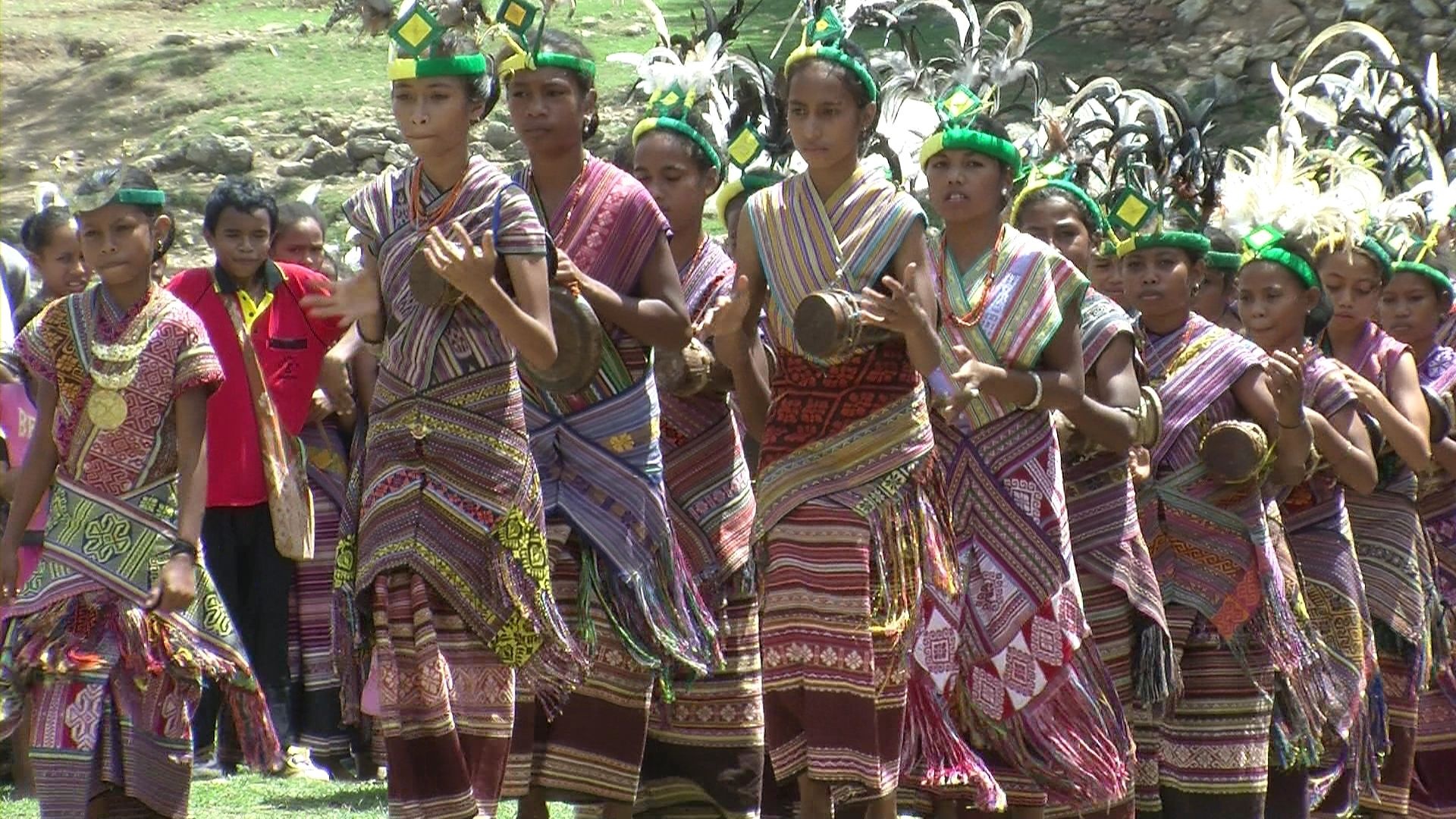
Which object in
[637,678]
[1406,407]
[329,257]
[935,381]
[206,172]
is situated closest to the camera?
[935,381]

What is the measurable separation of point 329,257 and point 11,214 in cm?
1524

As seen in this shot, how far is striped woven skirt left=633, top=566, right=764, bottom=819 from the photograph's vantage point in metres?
7.24

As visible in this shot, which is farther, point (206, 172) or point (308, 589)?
point (206, 172)

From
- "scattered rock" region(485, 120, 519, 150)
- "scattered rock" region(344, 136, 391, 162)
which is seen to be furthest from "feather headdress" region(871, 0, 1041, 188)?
"scattered rock" region(344, 136, 391, 162)

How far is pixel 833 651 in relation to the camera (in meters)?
6.34

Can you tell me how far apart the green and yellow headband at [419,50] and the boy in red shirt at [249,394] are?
3.32m

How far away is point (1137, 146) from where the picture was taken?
9352 mm

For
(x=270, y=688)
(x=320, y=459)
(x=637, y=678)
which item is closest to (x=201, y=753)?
(x=270, y=688)

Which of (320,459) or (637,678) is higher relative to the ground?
(320,459)

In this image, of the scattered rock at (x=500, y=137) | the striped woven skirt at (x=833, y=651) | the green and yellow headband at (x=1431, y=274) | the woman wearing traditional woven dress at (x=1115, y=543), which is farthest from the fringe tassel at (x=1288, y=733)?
the scattered rock at (x=500, y=137)

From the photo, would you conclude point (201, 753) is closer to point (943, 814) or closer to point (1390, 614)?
point (943, 814)

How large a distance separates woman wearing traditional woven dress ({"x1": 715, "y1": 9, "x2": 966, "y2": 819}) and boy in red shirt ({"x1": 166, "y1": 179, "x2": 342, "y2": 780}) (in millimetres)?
3182

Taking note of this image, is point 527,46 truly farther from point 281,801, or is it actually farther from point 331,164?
point 331,164

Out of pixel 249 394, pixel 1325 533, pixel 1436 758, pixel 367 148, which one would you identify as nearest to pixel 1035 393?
pixel 1325 533
